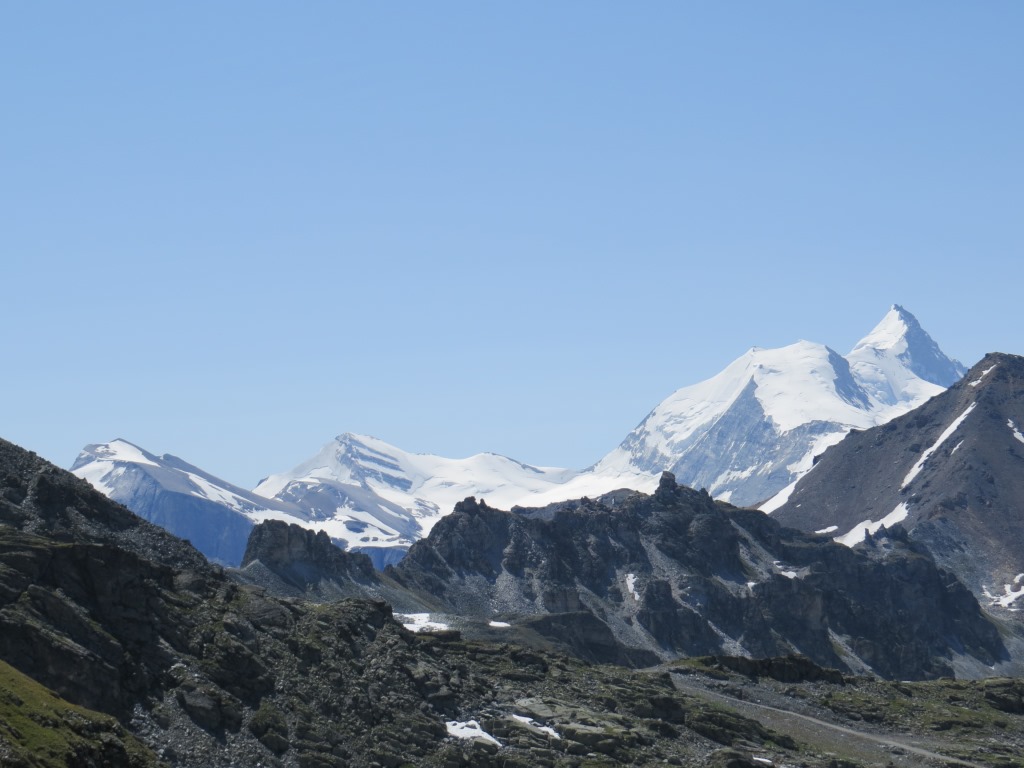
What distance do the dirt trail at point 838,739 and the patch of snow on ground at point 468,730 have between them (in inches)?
1595

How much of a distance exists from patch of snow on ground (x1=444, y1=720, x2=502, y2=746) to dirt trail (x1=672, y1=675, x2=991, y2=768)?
133ft

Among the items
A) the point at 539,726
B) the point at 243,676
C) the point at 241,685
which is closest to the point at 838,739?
the point at 539,726

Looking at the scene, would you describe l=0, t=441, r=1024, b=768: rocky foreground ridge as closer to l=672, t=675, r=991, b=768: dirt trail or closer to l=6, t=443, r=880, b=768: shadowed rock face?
l=6, t=443, r=880, b=768: shadowed rock face

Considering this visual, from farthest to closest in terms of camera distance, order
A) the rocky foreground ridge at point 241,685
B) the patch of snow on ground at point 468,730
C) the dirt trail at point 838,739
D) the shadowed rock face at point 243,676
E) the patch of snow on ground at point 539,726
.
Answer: the dirt trail at point 838,739 → the patch of snow on ground at point 539,726 → the patch of snow on ground at point 468,730 → the shadowed rock face at point 243,676 → the rocky foreground ridge at point 241,685

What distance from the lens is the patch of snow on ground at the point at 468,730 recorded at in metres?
135

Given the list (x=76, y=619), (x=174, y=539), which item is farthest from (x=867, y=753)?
(x=76, y=619)

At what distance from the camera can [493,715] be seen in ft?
465

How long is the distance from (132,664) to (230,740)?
27.9 feet

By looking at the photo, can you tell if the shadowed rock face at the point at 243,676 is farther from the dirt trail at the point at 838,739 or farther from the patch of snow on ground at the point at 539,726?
the dirt trail at the point at 838,739

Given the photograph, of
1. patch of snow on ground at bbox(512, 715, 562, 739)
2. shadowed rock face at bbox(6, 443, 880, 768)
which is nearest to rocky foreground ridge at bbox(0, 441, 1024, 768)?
shadowed rock face at bbox(6, 443, 880, 768)

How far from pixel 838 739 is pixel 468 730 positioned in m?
49.7

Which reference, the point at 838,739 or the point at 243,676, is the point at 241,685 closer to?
the point at 243,676

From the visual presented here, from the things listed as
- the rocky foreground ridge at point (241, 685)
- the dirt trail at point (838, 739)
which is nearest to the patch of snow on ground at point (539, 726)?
the rocky foreground ridge at point (241, 685)

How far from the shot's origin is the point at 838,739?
557 feet
